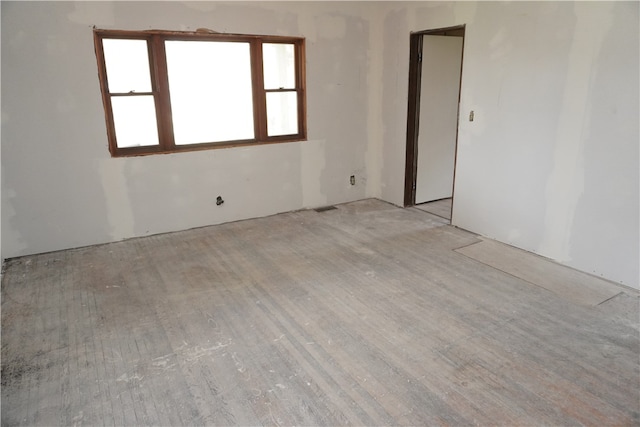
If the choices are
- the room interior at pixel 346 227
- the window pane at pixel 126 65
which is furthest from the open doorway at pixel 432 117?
the window pane at pixel 126 65

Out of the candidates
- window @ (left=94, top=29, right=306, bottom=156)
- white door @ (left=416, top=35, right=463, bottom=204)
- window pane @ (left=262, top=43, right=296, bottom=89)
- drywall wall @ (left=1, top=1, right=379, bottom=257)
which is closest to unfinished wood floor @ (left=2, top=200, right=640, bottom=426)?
drywall wall @ (left=1, top=1, right=379, bottom=257)

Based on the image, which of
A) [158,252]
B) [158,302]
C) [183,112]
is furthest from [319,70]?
[158,302]

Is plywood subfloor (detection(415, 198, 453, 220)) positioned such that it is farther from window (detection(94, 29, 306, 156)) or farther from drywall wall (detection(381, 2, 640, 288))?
window (detection(94, 29, 306, 156))

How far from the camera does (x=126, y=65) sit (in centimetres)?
399

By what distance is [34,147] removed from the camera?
370cm

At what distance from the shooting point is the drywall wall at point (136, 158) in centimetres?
360

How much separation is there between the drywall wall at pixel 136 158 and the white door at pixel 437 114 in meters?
0.81

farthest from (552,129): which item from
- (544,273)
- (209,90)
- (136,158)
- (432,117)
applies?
(136,158)

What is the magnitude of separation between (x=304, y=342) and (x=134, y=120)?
9.86 feet

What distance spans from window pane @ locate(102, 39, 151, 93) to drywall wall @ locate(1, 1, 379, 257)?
0.17 meters

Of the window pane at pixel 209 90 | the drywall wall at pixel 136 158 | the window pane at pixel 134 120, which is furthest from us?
the window pane at pixel 209 90

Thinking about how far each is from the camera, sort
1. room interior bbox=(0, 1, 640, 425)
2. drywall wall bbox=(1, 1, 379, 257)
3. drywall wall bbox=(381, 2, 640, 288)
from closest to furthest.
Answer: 1. room interior bbox=(0, 1, 640, 425)
2. drywall wall bbox=(381, 2, 640, 288)
3. drywall wall bbox=(1, 1, 379, 257)

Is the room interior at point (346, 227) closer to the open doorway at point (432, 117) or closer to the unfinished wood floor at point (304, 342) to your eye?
the unfinished wood floor at point (304, 342)

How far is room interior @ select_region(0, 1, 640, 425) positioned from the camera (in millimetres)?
2170
